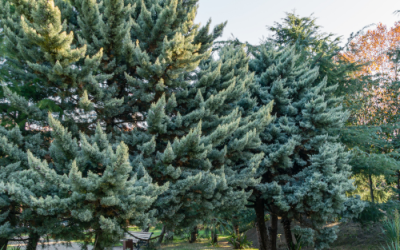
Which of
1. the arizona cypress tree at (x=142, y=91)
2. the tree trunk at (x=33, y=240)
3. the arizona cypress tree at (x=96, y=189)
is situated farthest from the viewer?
the tree trunk at (x=33, y=240)

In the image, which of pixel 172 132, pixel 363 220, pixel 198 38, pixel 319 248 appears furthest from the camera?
pixel 363 220

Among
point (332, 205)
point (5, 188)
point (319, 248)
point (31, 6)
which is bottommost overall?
point (319, 248)

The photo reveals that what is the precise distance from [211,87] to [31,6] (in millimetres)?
4966

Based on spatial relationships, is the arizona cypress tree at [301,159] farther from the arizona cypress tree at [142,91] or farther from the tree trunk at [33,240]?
the tree trunk at [33,240]

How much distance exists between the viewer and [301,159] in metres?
9.77

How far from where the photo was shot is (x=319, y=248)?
9086mm

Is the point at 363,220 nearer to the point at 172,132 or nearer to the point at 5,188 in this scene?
the point at 172,132

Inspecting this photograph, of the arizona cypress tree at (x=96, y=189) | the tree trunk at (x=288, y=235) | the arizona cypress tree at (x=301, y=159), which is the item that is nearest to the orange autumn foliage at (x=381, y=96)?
the arizona cypress tree at (x=301, y=159)

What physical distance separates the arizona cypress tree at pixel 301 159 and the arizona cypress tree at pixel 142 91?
165 cm

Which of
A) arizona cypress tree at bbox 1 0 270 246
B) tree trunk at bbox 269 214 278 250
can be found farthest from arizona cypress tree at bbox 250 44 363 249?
arizona cypress tree at bbox 1 0 270 246

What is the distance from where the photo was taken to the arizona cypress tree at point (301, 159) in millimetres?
8328

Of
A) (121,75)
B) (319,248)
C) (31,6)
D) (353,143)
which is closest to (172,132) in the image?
(121,75)

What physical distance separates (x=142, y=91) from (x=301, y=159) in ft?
20.5

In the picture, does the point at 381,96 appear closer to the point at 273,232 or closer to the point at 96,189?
the point at 273,232
